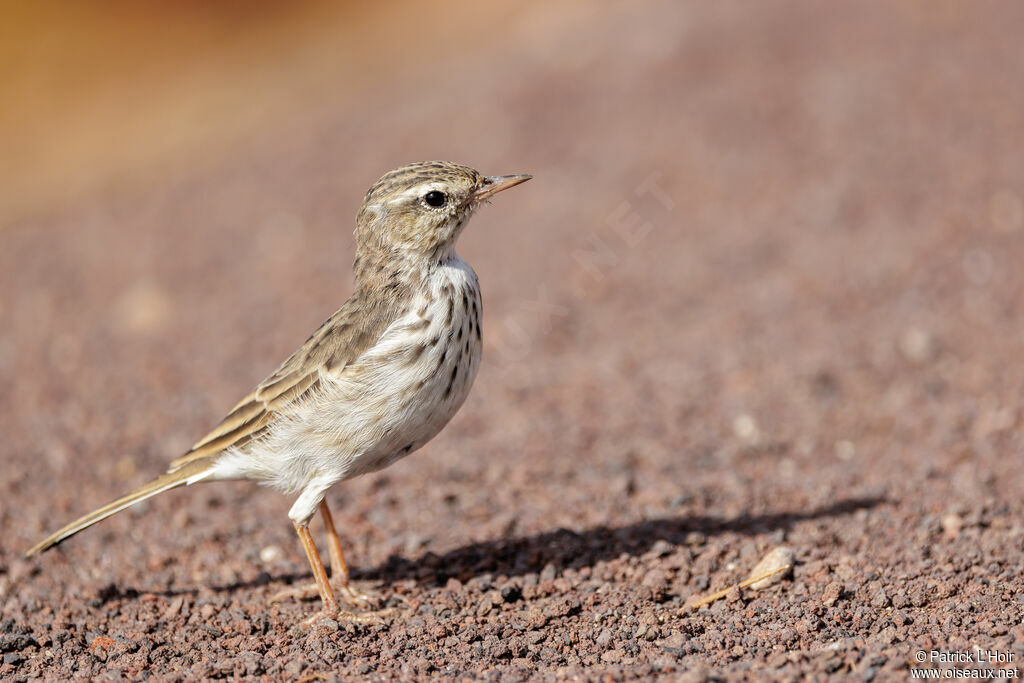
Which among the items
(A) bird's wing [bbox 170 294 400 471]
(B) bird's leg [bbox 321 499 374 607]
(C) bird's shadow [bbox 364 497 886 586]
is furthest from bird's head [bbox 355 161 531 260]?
(C) bird's shadow [bbox 364 497 886 586]

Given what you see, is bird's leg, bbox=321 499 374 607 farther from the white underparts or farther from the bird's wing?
the bird's wing

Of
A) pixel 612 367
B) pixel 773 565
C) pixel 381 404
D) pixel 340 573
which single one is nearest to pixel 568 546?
pixel 773 565

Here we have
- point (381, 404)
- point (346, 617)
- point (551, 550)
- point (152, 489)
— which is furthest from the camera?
point (551, 550)

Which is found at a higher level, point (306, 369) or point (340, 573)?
point (306, 369)

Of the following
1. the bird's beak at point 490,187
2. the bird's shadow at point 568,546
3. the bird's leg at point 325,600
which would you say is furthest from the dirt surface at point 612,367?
the bird's beak at point 490,187

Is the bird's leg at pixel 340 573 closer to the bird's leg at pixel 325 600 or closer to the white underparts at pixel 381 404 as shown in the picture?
the bird's leg at pixel 325 600

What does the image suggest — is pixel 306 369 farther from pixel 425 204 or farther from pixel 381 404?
pixel 425 204

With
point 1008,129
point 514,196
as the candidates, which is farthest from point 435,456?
point 1008,129
